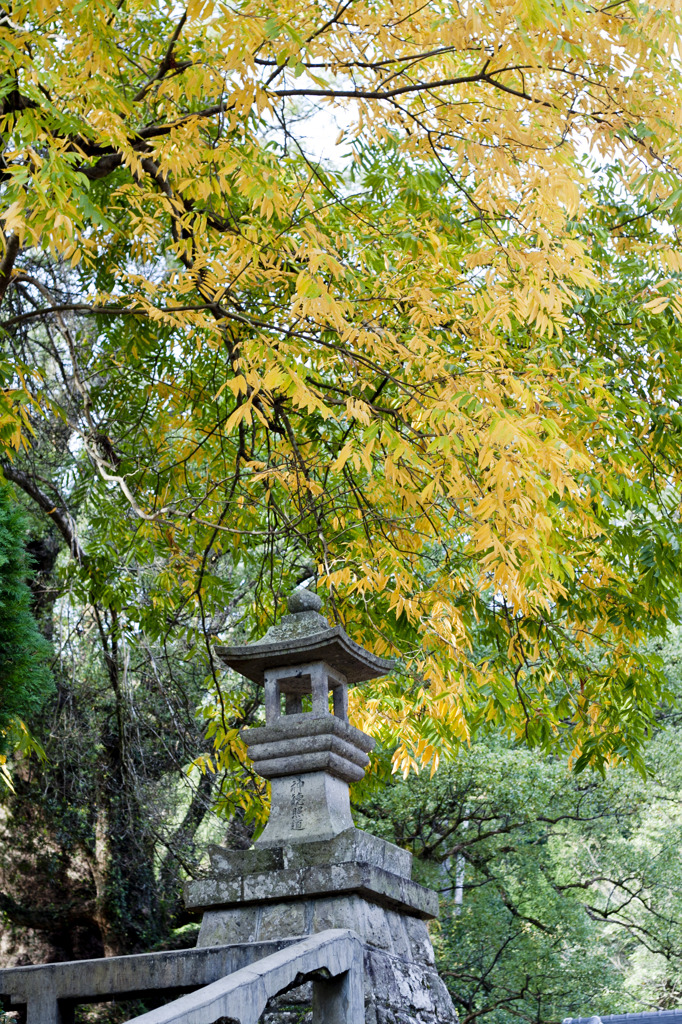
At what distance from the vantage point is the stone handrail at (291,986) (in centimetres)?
188

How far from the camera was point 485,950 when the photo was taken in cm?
1048

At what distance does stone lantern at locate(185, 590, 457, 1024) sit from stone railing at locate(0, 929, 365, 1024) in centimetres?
22

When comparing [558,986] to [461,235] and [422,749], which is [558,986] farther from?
[461,235]

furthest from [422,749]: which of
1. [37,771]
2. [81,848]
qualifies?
[81,848]

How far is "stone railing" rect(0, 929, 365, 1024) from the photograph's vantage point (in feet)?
7.58

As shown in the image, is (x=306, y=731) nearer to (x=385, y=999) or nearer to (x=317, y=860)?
(x=317, y=860)

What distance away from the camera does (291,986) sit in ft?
8.00

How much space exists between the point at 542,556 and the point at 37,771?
Result: 6255 millimetres

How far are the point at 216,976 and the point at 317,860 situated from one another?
667 mm

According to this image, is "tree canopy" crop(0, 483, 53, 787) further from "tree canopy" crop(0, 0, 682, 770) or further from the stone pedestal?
the stone pedestal

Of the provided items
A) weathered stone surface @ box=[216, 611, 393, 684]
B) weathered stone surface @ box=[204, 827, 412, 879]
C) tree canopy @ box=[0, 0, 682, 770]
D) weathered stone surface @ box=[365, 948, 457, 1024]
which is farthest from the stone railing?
tree canopy @ box=[0, 0, 682, 770]

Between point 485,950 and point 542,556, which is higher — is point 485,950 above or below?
below

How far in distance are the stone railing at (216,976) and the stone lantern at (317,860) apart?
22 centimetres

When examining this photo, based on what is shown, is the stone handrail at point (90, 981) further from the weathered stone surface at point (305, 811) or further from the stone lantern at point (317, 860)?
the weathered stone surface at point (305, 811)
